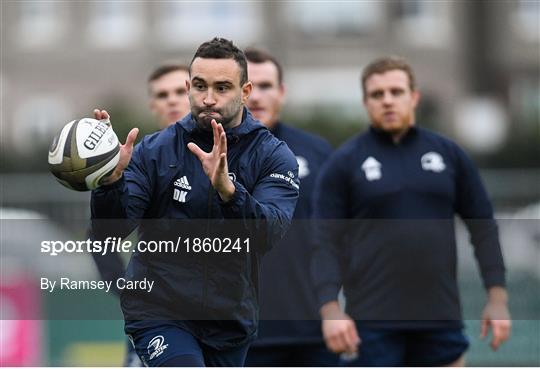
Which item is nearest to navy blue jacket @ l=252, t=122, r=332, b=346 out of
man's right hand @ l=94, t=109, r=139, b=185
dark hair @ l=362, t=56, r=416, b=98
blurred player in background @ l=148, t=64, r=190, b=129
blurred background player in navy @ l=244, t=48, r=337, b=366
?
blurred background player in navy @ l=244, t=48, r=337, b=366

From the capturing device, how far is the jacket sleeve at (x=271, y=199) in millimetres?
5391

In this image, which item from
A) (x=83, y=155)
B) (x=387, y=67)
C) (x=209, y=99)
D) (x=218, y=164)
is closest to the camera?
(x=218, y=164)

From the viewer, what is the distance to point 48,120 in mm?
42125

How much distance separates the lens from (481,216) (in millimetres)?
7820

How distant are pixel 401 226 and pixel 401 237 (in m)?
0.07

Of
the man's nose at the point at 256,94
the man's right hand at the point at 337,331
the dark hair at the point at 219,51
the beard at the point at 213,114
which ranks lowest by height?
the man's right hand at the point at 337,331

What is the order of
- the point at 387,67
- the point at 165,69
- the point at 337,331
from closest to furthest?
1. the point at 337,331
2. the point at 387,67
3. the point at 165,69

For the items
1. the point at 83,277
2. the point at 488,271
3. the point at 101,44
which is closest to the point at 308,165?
the point at 488,271

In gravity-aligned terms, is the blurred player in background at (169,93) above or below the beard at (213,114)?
below

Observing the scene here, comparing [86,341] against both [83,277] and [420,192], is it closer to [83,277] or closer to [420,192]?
[83,277]

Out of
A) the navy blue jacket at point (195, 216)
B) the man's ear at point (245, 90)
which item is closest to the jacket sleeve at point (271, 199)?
the navy blue jacket at point (195, 216)

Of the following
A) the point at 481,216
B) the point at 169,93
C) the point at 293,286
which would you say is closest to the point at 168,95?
the point at 169,93

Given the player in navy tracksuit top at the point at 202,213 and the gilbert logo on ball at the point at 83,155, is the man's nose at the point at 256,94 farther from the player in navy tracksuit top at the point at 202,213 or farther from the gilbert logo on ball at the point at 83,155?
the gilbert logo on ball at the point at 83,155

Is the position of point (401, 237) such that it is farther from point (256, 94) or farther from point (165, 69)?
point (165, 69)
